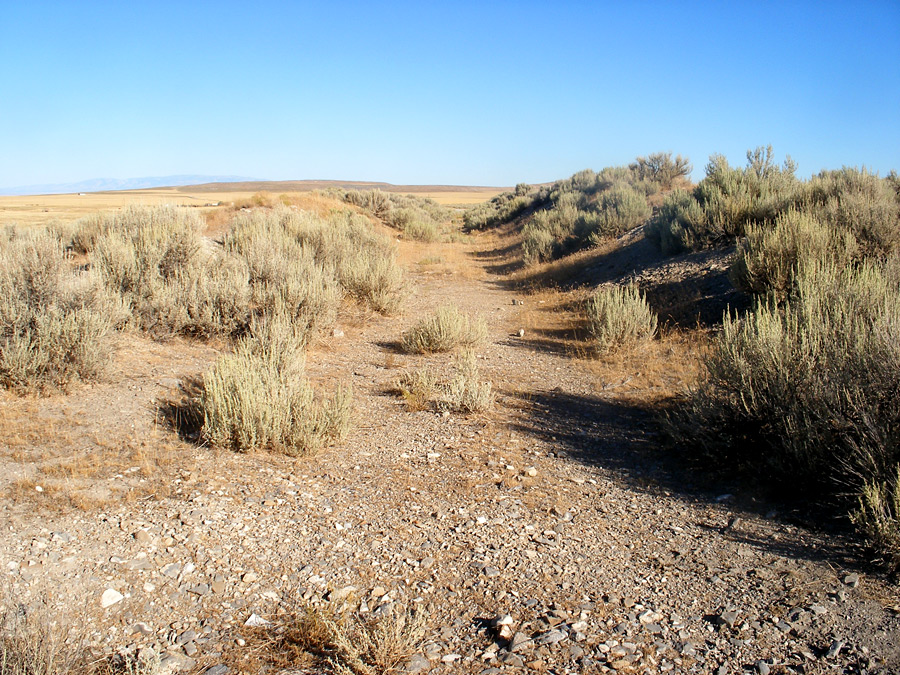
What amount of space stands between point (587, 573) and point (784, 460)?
6.03 ft

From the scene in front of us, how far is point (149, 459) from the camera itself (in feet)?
14.0

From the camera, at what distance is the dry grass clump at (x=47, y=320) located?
517 cm

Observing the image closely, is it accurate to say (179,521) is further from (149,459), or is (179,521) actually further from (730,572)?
(730,572)

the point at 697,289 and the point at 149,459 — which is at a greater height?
the point at 697,289

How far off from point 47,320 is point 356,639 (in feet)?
15.6

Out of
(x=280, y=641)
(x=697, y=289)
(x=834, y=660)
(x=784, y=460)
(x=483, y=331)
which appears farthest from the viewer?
(x=697, y=289)

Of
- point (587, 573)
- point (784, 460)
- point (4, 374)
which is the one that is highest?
point (4, 374)

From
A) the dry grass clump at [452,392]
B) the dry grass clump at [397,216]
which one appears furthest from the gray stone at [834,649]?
the dry grass clump at [397,216]

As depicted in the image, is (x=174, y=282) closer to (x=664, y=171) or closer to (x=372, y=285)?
(x=372, y=285)

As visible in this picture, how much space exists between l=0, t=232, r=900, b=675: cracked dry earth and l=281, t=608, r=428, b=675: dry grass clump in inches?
4.2

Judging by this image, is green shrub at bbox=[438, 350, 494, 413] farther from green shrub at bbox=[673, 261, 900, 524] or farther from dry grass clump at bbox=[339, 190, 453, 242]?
dry grass clump at bbox=[339, 190, 453, 242]

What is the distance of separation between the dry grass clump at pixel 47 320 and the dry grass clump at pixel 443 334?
3746mm

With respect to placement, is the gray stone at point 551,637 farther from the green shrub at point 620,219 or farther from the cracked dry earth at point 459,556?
the green shrub at point 620,219

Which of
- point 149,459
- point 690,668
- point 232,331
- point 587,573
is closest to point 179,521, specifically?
point 149,459
